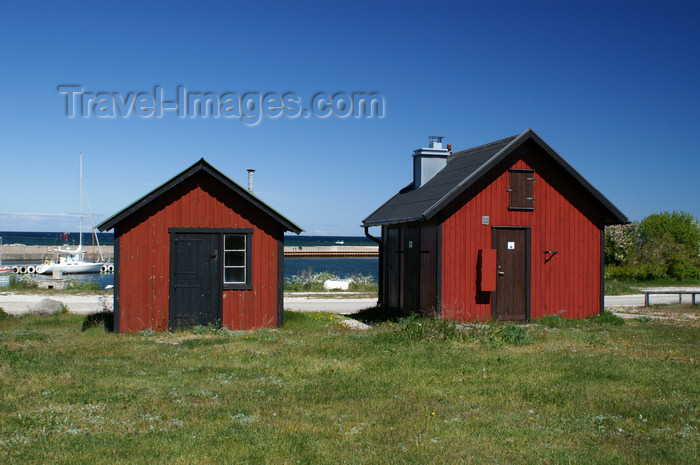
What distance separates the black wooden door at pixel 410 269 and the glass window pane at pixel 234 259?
5092 millimetres

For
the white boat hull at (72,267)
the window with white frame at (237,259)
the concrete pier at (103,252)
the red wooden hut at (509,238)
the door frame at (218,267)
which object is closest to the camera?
the door frame at (218,267)

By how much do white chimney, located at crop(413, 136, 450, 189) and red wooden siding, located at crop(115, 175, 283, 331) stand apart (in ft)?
19.0

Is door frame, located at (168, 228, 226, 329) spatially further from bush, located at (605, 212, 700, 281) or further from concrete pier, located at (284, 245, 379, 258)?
concrete pier, located at (284, 245, 379, 258)

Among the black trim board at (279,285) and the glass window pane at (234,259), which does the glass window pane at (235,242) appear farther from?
the black trim board at (279,285)

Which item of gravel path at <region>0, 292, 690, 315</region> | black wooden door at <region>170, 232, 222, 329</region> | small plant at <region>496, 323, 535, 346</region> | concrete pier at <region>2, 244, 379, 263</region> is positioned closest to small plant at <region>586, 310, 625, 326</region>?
small plant at <region>496, 323, 535, 346</region>

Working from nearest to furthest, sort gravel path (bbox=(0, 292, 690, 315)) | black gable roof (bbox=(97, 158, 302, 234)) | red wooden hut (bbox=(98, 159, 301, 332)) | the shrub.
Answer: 1. black gable roof (bbox=(97, 158, 302, 234))
2. red wooden hut (bbox=(98, 159, 301, 332))
3. gravel path (bbox=(0, 292, 690, 315))
4. the shrub

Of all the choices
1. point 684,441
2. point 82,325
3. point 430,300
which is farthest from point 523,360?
point 82,325

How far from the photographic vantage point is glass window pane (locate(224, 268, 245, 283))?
642 inches

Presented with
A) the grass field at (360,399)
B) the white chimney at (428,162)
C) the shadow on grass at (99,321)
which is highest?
the white chimney at (428,162)

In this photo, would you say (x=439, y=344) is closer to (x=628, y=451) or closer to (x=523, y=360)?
(x=523, y=360)

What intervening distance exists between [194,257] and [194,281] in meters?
0.63

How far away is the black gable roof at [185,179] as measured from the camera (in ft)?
51.0

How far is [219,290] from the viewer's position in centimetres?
1609

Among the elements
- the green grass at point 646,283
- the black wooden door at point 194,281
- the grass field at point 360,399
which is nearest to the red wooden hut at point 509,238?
the grass field at point 360,399
